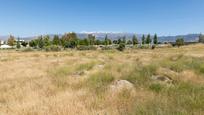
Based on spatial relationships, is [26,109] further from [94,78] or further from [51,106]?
[94,78]

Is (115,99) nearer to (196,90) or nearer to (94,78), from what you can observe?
(196,90)

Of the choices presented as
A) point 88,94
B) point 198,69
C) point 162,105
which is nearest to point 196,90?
point 162,105

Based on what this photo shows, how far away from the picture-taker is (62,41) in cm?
9675

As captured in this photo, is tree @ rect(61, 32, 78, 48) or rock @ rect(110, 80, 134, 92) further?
tree @ rect(61, 32, 78, 48)

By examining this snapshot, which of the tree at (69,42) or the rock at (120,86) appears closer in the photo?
the rock at (120,86)

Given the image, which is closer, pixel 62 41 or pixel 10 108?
pixel 10 108

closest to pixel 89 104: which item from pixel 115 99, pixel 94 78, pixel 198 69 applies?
pixel 115 99

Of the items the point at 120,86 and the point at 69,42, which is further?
the point at 69,42

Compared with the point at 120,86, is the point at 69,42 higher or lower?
higher

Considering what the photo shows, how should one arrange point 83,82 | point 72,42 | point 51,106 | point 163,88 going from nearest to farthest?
1. point 51,106
2. point 163,88
3. point 83,82
4. point 72,42

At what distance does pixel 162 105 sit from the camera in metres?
5.35

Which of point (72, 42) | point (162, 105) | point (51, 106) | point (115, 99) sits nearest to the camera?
point (162, 105)

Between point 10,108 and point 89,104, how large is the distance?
1936mm

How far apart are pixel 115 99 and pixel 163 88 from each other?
189 cm
